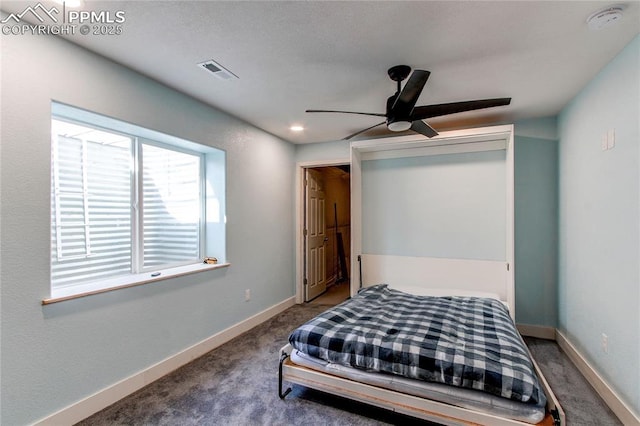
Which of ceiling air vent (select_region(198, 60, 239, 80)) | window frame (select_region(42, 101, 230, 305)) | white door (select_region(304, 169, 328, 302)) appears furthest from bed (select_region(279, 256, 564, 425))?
ceiling air vent (select_region(198, 60, 239, 80))

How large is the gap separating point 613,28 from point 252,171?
10.6ft

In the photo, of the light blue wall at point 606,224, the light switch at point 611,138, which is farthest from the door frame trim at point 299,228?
the light switch at point 611,138

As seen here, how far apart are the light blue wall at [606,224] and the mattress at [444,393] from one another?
0.84m

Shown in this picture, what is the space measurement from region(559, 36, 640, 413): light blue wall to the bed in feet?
1.96

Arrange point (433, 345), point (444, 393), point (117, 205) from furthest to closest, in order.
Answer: point (117, 205) → point (433, 345) → point (444, 393)

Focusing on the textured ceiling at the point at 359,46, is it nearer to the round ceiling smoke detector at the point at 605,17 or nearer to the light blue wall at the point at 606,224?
the round ceiling smoke detector at the point at 605,17

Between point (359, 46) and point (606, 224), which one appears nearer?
point (359, 46)

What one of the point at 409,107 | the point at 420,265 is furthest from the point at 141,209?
the point at 420,265

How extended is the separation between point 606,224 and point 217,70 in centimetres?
312

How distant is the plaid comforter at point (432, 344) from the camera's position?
1631 millimetres

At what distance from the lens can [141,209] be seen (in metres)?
2.57

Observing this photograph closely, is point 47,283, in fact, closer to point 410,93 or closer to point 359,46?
point 359,46

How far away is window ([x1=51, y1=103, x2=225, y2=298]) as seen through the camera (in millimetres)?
2064

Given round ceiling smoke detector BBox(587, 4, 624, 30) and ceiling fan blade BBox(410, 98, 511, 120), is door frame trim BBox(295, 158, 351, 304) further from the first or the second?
round ceiling smoke detector BBox(587, 4, 624, 30)
